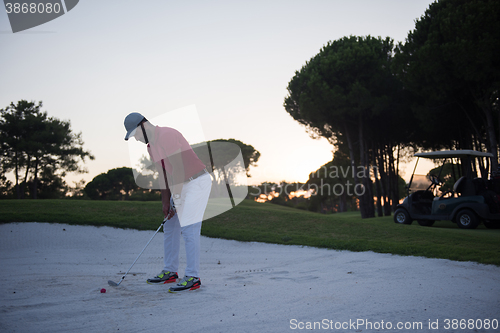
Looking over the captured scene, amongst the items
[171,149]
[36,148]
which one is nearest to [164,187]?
[171,149]

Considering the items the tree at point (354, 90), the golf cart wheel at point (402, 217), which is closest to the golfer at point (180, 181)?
the golf cart wheel at point (402, 217)

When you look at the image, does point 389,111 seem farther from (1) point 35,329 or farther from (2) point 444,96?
(1) point 35,329

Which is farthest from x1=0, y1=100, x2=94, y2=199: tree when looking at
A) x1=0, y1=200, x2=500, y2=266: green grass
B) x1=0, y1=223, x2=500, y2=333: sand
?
x1=0, y1=223, x2=500, y2=333: sand

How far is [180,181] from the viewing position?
4.00 m

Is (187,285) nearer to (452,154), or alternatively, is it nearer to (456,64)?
(452,154)

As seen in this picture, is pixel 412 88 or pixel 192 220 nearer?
pixel 192 220

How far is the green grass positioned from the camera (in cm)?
677

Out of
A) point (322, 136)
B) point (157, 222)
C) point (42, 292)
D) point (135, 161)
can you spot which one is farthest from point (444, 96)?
point (42, 292)

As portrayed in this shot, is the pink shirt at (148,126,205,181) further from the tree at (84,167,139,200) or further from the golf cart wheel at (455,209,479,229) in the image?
the tree at (84,167,139,200)

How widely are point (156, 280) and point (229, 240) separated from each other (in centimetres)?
504

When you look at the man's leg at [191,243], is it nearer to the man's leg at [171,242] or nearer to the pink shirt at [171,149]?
the man's leg at [171,242]

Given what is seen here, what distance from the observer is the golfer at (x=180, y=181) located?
3.91 metres

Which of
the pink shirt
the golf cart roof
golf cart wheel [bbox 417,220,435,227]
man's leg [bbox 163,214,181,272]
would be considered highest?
the golf cart roof

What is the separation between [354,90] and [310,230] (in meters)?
11.2
